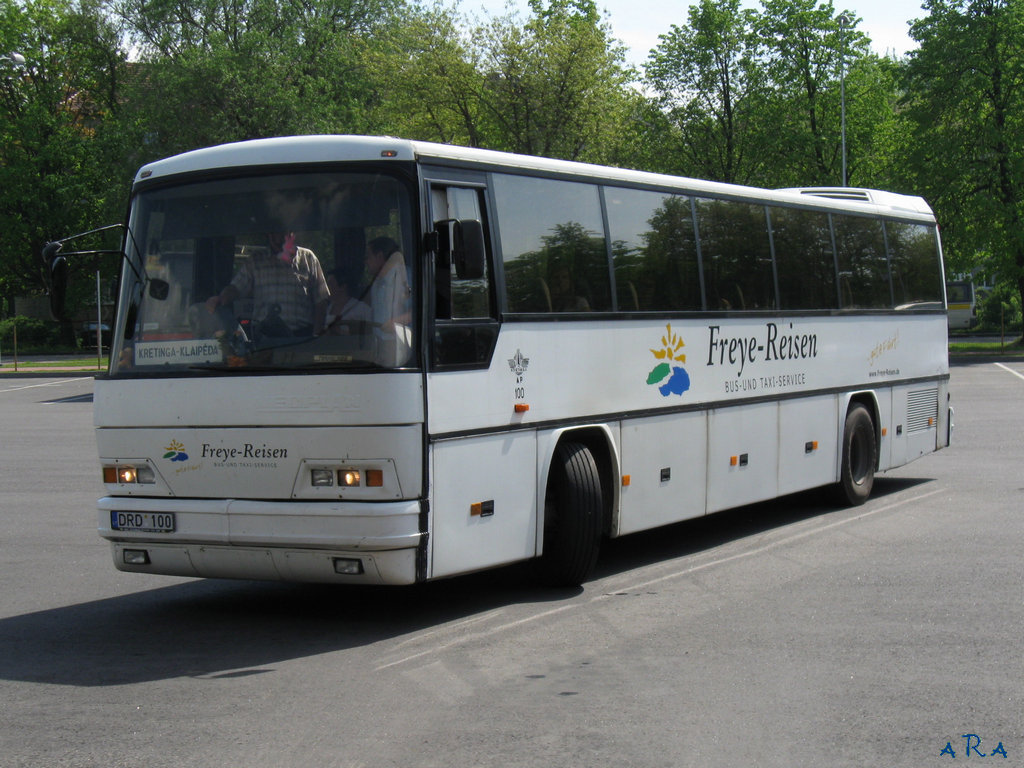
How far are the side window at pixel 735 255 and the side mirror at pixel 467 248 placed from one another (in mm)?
3665

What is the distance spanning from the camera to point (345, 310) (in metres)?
7.57

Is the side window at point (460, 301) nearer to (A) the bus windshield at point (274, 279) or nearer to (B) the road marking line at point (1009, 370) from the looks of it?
(A) the bus windshield at point (274, 279)

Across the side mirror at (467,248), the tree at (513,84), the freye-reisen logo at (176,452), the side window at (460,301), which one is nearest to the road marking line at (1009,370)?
the tree at (513,84)

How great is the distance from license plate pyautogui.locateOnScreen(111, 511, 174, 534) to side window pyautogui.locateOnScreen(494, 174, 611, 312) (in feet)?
8.49

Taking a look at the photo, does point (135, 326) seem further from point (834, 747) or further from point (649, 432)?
point (834, 747)

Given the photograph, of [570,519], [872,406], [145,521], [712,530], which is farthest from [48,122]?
[570,519]

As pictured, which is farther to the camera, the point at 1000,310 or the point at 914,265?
the point at 1000,310

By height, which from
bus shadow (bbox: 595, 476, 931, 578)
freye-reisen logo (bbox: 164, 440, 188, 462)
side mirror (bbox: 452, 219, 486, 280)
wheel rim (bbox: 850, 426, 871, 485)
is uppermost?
side mirror (bbox: 452, 219, 486, 280)

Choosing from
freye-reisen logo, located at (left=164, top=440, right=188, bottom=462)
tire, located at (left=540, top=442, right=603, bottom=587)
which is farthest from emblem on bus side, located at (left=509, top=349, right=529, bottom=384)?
freye-reisen logo, located at (left=164, top=440, right=188, bottom=462)

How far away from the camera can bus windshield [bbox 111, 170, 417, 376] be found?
7578 mm

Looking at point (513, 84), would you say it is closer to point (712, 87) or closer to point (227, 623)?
point (712, 87)

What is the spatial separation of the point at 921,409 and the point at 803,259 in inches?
135

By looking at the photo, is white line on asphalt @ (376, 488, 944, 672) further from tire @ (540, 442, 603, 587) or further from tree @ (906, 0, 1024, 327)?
tree @ (906, 0, 1024, 327)

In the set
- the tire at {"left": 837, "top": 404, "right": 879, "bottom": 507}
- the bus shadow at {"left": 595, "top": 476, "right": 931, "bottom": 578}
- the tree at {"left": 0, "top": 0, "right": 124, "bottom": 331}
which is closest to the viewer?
the bus shadow at {"left": 595, "top": 476, "right": 931, "bottom": 578}
